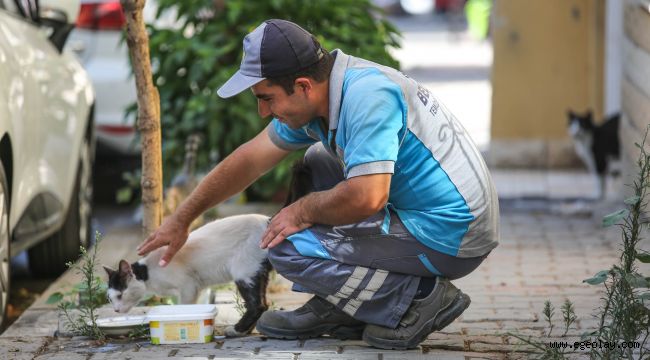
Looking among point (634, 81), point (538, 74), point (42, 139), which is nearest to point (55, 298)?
point (42, 139)

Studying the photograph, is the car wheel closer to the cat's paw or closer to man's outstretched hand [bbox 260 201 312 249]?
the cat's paw

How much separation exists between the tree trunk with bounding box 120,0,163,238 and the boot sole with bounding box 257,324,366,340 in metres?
1.05

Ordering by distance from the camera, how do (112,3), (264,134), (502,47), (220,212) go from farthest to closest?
(502,47)
(112,3)
(220,212)
(264,134)

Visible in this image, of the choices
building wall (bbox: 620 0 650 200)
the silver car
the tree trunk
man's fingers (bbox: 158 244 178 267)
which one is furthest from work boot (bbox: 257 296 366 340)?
building wall (bbox: 620 0 650 200)

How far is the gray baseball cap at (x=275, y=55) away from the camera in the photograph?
417 centimetres

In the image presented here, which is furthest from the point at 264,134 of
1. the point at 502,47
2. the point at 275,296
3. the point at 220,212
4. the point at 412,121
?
the point at 502,47

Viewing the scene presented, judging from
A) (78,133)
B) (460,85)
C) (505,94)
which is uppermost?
(78,133)

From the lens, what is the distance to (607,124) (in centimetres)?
1005

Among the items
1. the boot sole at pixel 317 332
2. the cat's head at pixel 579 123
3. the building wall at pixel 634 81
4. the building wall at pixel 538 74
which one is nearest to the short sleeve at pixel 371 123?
the boot sole at pixel 317 332

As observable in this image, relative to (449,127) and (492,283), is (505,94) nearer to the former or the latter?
(492,283)

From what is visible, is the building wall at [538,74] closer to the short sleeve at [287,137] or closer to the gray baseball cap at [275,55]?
the short sleeve at [287,137]

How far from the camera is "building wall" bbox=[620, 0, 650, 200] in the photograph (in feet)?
23.2

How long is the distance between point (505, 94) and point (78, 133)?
5.42m

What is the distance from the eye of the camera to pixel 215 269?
488 centimetres
